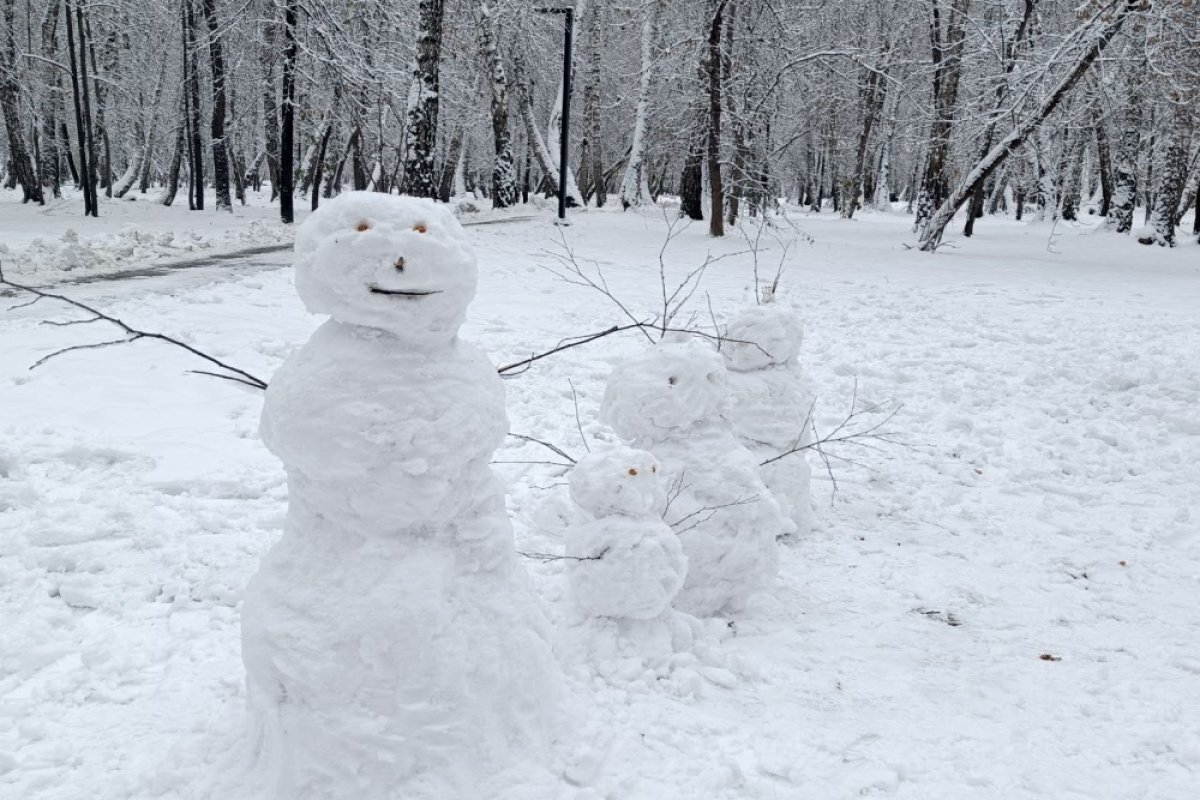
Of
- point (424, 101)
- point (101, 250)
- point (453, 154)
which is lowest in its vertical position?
point (101, 250)

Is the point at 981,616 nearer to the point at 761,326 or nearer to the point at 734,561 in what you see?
the point at 734,561

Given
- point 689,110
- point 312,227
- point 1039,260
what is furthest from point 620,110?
point 312,227

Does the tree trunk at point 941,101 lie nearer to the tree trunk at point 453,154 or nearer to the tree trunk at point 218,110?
the tree trunk at point 453,154

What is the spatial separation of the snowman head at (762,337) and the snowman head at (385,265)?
7.64 ft

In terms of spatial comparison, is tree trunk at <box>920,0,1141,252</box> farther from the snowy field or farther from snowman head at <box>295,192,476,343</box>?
snowman head at <box>295,192,476,343</box>

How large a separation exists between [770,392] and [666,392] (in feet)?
3.71

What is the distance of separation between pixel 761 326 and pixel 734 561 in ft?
4.55

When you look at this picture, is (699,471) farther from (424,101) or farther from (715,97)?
(715,97)

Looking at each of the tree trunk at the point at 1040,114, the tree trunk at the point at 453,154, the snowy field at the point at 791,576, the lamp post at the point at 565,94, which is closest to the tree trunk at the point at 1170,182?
the tree trunk at the point at 1040,114

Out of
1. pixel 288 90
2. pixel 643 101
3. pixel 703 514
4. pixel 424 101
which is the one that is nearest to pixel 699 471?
pixel 703 514

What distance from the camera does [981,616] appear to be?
3.68m

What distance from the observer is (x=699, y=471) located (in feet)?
11.2

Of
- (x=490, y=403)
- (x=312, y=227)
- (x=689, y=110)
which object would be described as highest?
(x=689, y=110)

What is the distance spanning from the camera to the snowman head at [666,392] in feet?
10.9
